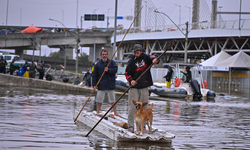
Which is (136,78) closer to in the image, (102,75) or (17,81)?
(102,75)

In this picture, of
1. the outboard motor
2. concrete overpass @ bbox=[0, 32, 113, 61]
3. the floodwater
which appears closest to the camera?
the floodwater

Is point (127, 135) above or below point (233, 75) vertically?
below

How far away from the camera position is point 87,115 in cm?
913

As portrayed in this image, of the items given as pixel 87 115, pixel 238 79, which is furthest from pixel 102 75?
pixel 238 79

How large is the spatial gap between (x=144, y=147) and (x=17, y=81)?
19795 millimetres

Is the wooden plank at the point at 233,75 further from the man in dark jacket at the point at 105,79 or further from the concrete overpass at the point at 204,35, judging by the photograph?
the man in dark jacket at the point at 105,79

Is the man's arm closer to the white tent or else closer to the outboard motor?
the outboard motor

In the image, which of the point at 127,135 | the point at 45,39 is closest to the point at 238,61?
the point at 127,135

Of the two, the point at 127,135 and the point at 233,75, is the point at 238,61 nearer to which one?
the point at 233,75

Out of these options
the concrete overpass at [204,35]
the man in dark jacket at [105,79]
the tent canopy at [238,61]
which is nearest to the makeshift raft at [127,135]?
the man in dark jacket at [105,79]

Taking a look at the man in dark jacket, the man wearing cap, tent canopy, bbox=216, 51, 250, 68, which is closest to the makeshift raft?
the man wearing cap

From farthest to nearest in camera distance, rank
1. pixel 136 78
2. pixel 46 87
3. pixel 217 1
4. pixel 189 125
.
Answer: pixel 217 1 → pixel 46 87 → pixel 189 125 → pixel 136 78

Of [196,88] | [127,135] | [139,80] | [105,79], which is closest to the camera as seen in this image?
[127,135]

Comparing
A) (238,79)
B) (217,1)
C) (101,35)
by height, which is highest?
(217,1)
